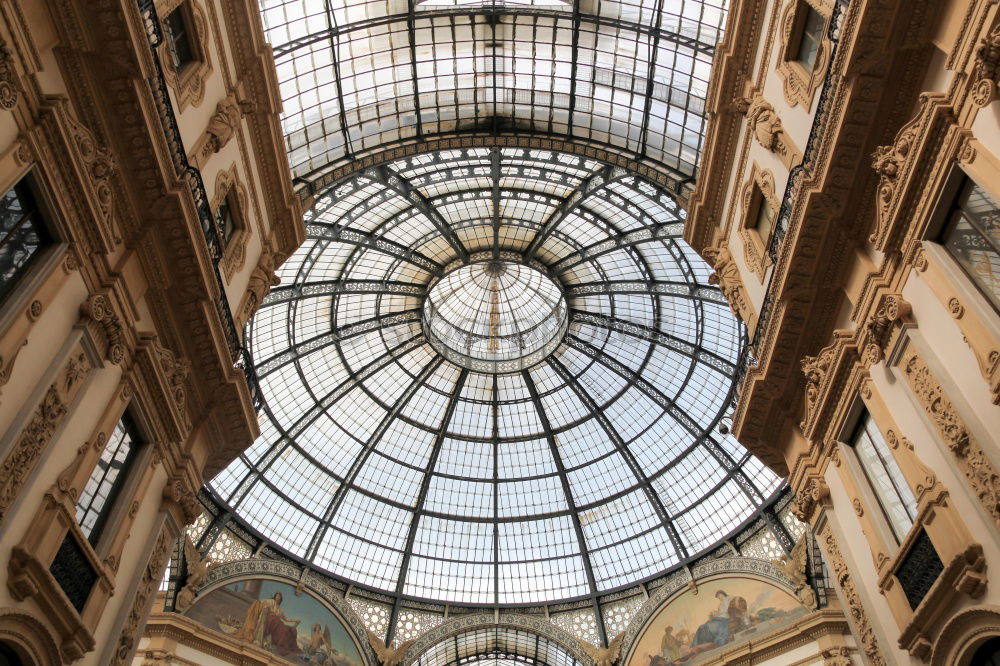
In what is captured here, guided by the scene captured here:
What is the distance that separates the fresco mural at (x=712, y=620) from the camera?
29.8 meters

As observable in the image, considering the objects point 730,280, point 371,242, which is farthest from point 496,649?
point 730,280

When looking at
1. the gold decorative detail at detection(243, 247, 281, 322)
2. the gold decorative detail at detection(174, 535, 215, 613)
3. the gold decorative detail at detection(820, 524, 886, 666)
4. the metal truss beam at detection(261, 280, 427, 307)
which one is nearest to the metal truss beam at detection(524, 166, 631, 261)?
the metal truss beam at detection(261, 280, 427, 307)

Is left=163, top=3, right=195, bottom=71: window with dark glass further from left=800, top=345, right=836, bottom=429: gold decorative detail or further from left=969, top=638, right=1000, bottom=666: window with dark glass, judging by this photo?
left=969, top=638, right=1000, bottom=666: window with dark glass

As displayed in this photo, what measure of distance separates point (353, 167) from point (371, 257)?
9951 mm

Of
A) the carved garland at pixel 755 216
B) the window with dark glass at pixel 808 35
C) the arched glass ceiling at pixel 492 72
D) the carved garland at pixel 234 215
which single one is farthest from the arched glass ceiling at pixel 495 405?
the window with dark glass at pixel 808 35

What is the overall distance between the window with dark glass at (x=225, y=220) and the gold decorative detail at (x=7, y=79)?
644cm

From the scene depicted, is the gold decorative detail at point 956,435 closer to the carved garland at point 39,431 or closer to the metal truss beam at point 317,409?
the carved garland at point 39,431

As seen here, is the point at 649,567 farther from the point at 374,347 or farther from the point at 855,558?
the point at 855,558

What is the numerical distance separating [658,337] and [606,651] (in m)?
14.5

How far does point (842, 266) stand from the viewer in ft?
48.6

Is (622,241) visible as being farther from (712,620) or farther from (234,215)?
(234,215)

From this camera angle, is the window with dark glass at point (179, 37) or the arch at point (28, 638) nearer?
the arch at point (28, 638)

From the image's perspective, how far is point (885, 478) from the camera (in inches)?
562

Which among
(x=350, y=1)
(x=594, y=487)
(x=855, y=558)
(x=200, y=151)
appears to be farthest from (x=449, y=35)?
(x=594, y=487)
